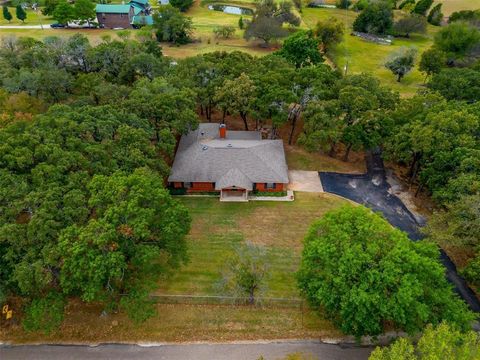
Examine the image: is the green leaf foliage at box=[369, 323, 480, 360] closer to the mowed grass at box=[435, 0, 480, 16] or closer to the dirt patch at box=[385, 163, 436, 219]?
the dirt patch at box=[385, 163, 436, 219]

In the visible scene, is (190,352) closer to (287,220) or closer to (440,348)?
(440,348)

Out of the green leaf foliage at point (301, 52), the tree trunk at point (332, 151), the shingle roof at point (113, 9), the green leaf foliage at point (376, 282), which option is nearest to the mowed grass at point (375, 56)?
the green leaf foliage at point (301, 52)

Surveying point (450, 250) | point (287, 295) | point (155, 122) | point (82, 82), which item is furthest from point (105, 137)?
point (450, 250)

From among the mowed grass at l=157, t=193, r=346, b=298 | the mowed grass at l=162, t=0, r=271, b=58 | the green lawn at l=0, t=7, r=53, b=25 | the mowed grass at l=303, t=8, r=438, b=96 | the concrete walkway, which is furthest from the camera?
the green lawn at l=0, t=7, r=53, b=25

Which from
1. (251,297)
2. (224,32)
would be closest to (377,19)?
(224,32)

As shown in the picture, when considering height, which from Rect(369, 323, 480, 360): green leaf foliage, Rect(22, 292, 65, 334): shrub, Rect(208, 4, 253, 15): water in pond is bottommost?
Rect(208, 4, 253, 15): water in pond

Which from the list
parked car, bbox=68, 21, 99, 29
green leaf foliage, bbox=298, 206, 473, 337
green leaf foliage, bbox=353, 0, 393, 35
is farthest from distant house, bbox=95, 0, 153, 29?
green leaf foliage, bbox=298, 206, 473, 337
